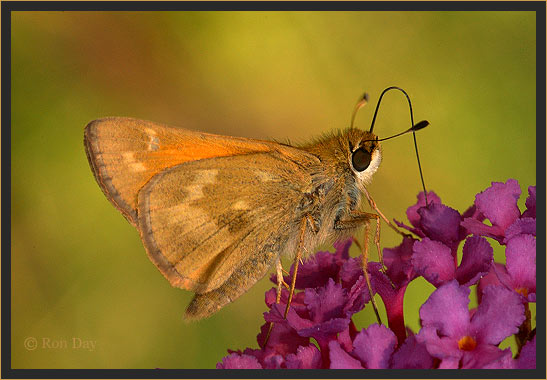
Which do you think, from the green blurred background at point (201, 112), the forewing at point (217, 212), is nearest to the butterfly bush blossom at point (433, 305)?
the forewing at point (217, 212)

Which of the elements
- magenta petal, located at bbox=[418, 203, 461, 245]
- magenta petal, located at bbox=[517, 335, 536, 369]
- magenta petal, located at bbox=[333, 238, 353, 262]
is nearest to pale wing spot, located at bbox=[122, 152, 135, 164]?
magenta petal, located at bbox=[333, 238, 353, 262]

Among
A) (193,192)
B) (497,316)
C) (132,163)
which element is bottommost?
(497,316)

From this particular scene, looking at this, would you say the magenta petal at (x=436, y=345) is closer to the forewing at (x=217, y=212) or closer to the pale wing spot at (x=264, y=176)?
the forewing at (x=217, y=212)

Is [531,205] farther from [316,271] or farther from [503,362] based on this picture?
[316,271]

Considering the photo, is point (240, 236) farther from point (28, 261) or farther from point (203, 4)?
point (28, 261)

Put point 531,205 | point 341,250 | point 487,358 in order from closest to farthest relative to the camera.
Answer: point 487,358 < point 531,205 < point 341,250

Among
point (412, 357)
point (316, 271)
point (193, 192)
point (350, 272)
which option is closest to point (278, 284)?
Result: point (316, 271)

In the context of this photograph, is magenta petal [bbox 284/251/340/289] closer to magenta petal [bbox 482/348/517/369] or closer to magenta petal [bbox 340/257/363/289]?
magenta petal [bbox 340/257/363/289]
